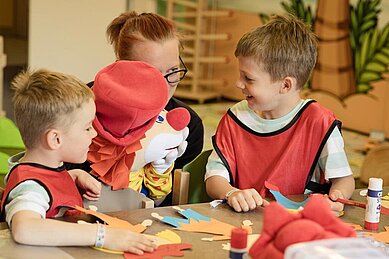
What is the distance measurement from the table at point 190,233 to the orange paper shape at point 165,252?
0.01 meters

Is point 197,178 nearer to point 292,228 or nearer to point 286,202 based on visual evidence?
point 286,202

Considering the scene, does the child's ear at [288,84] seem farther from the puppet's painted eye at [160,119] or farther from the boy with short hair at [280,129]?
the puppet's painted eye at [160,119]

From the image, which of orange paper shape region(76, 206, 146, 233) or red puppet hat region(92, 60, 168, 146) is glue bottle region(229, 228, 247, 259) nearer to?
orange paper shape region(76, 206, 146, 233)

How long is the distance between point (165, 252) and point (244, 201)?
0.34 meters

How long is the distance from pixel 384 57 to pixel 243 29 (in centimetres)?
128

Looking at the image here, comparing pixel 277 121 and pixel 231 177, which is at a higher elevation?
pixel 277 121

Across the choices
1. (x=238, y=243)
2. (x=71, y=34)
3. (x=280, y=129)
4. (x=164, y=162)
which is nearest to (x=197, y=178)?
(x=164, y=162)

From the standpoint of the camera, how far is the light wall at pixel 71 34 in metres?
4.62

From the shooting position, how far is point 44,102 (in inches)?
55.6

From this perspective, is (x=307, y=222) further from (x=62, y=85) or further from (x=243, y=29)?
(x=243, y=29)

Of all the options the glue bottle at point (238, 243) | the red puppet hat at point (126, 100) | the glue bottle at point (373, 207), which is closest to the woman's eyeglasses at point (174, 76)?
the red puppet hat at point (126, 100)

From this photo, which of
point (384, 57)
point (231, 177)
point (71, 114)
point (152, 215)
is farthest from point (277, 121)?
point (384, 57)

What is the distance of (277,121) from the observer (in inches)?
72.0

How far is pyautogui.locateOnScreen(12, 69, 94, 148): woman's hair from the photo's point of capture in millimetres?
1409
